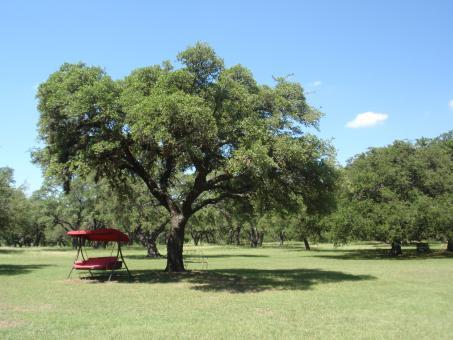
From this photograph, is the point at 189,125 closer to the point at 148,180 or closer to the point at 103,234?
the point at 148,180

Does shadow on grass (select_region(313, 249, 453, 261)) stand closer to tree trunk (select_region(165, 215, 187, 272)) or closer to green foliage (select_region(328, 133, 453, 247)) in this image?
green foliage (select_region(328, 133, 453, 247))

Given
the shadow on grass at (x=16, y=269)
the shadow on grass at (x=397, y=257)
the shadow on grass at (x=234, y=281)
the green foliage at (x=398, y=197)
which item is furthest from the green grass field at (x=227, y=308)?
the shadow on grass at (x=397, y=257)

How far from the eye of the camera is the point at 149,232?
1619 inches

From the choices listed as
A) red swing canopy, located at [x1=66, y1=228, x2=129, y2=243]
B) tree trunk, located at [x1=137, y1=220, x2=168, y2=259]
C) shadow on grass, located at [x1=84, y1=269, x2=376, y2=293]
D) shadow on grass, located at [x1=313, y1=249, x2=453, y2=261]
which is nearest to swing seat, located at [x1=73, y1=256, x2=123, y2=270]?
shadow on grass, located at [x1=84, y1=269, x2=376, y2=293]

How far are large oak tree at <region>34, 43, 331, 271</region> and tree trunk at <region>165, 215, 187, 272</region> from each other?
9 cm

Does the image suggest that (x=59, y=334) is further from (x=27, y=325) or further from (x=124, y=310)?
(x=124, y=310)

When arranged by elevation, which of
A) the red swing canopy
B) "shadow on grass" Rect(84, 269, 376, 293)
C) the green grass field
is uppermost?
the red swing canopy

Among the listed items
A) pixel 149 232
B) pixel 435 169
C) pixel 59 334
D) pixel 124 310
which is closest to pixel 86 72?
pixel 124 310

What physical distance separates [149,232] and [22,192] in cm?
1149

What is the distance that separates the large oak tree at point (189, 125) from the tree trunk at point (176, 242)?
0.09 metres

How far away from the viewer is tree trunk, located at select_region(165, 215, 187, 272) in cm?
2103

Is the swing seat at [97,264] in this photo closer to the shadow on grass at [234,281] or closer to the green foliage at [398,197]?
the shadow on grass at [234,281]

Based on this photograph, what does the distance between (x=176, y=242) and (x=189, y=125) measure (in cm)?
729

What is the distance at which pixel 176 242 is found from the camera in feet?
69.4
